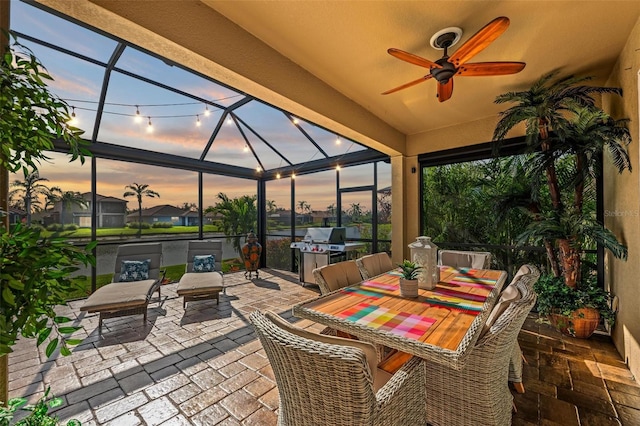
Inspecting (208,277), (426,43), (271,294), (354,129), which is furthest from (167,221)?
(426,43)

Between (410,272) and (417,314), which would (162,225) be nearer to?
(410,272)

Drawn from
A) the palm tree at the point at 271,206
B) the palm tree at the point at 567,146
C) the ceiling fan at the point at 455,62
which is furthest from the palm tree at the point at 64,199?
the palm tree at the point at 567,146

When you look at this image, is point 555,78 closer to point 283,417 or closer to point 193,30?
point 193,30

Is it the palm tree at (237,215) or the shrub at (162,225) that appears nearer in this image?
the shrub at (162,225)

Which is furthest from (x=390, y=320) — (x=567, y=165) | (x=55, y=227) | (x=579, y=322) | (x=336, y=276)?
(x=55, y=227)

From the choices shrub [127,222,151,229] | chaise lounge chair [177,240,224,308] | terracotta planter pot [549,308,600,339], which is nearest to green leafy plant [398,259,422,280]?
terracotta planter pot [549,308,600,339]

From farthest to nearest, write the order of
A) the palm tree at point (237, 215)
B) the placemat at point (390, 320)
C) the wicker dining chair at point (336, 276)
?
1. the palm tree at point (237, 215)
2. the wicker dining chair at point (336, 276)
3. the placemat at point (390, 320)

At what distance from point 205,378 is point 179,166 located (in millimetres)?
4480

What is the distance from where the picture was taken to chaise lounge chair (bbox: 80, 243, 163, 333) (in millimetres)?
3139

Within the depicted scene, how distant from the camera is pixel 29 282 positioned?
78 centimetres

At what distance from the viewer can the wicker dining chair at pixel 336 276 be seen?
2270mm

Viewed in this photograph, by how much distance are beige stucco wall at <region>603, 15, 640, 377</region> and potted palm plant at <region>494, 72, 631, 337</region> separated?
0.11 meters

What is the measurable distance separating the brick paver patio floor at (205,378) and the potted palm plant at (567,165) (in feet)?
1.61

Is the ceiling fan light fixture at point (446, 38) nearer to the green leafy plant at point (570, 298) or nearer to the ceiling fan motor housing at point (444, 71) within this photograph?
the ceiling fan motor housing at point (444, 71)
